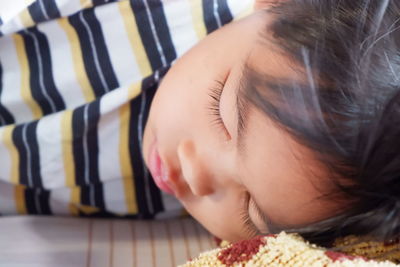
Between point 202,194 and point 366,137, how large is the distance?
0.22 metres

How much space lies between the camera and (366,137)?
48 centimetres

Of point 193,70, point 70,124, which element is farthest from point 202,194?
point 70,124

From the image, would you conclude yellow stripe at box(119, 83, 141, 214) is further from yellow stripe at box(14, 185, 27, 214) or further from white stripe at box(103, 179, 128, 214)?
yellow stripe at box(14, 185, 27, 214)

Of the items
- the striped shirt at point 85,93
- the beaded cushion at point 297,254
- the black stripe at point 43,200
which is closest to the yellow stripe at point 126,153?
the striped shirt at point 85,93

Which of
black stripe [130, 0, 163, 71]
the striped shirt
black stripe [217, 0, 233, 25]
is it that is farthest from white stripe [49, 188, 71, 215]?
black stripe [217, 0, 233, 25]

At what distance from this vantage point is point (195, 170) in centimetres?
62

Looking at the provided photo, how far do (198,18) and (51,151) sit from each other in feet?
0.90

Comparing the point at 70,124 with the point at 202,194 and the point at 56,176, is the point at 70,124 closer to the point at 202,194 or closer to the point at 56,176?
the point at 56,176

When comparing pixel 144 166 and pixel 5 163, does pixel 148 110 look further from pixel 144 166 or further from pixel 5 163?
pixel 5 163

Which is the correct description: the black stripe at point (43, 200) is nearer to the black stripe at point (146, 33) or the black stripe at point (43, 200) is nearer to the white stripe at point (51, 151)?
the white stripe at point (51, 151)

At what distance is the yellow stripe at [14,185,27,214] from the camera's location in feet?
2.68

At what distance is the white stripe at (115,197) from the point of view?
85 cm

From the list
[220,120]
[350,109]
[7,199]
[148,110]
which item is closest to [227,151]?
[220,120]

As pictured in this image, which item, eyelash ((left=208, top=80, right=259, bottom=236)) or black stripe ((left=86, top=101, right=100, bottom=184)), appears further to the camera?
black stripe ((left=86, top=101, right=100, bottom=184))
